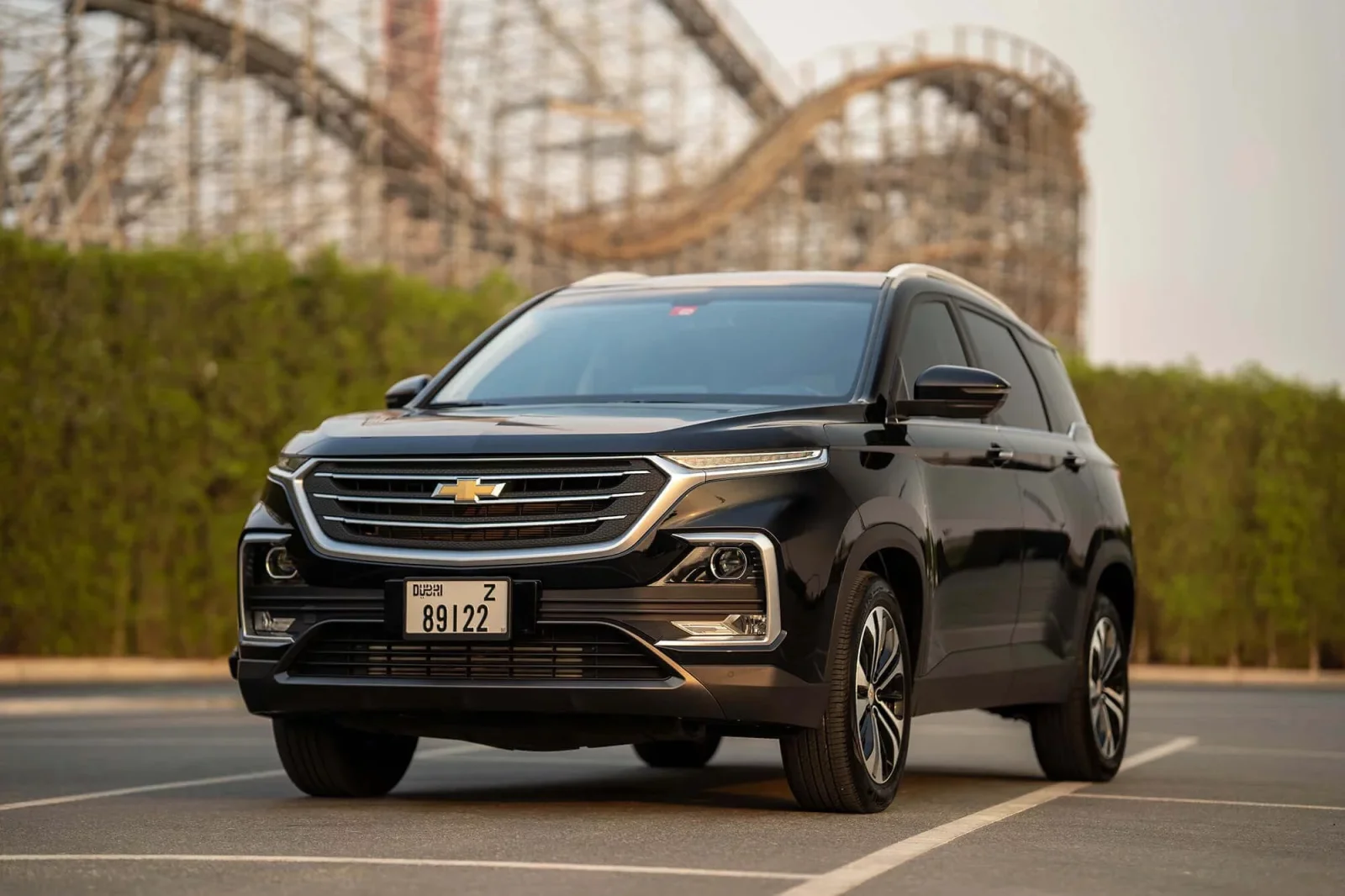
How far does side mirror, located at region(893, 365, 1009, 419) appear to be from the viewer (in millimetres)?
8719

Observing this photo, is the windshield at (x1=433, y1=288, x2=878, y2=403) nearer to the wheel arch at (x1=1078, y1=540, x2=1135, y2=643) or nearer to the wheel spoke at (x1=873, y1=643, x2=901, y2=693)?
the wheel spoke at (x1=873, y1=643, x2=901, y2=693)

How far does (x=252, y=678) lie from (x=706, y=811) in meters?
1.72

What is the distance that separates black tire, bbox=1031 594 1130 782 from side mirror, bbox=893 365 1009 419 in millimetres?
2145

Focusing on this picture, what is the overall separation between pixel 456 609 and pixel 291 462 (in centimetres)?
100

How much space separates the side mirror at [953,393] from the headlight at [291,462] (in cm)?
219

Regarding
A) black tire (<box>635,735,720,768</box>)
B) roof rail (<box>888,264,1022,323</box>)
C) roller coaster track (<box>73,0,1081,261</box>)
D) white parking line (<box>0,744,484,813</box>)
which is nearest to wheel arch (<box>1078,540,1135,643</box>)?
roof rail (<box>888,264,1022,323</box>)

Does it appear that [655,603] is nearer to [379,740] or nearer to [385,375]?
[379,740]

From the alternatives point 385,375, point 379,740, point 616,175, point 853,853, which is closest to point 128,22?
point 616,175

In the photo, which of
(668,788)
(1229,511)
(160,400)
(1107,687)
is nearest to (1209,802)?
(1107,687)

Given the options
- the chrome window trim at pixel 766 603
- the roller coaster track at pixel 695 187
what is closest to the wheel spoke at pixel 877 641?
the chrome window trim at pixel 766 603

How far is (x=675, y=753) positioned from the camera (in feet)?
37.3

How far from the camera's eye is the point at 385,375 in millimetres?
23375

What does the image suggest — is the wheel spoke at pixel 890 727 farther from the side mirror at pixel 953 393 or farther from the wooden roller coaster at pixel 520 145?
the wooden roller coaster at pixel 520 145

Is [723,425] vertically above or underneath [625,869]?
above
